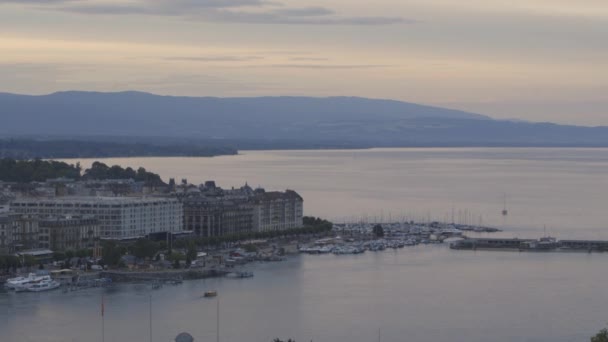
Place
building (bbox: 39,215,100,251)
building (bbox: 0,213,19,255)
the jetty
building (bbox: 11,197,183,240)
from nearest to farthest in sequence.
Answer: building (bbox: 0,213,19,255) → building (bbox: 39,215,100,251) → building (bbox: 11,197,183,240) → the jetty

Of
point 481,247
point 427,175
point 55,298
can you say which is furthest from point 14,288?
point 427,175

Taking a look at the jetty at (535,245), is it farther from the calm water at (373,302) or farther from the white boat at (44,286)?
the white boat at (44,286)

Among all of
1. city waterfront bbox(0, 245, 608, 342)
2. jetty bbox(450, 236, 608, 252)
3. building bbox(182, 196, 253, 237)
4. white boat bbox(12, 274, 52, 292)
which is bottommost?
city waterfront bbox(0, 245, 608, 342)

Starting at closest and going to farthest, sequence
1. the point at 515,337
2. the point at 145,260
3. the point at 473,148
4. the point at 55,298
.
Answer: the point at 515,337 → the point at 55,298 → the point at 145,260 → the point at 473,148

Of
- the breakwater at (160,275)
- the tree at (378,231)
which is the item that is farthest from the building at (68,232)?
the tree at (378,231)

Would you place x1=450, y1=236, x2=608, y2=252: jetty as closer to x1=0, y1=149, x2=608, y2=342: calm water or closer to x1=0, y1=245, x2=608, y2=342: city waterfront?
x1=0, y1=149, x2=608, y2=342: calm water

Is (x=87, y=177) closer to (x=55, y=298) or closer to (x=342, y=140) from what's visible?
(x=55, y=298)

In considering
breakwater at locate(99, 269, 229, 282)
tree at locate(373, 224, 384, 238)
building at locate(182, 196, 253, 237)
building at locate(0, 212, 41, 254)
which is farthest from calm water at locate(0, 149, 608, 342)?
building at locate(0, 212, 41, 254)
